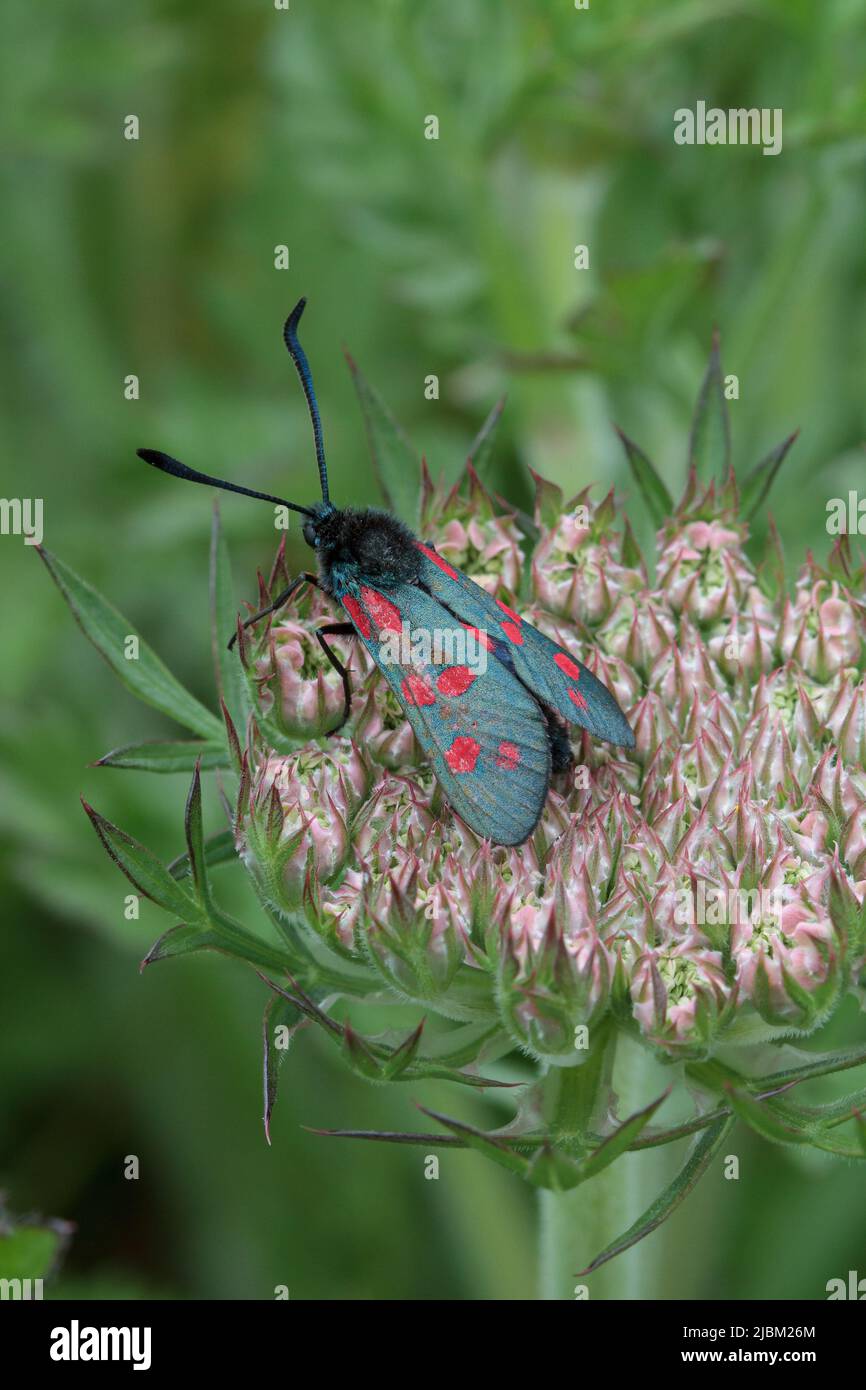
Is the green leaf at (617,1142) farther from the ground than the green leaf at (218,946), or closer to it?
closer to it

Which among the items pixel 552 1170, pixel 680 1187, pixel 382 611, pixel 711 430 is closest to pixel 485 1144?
pixel 552 1170

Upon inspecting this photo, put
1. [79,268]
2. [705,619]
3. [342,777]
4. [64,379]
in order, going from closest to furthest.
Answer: [342,777] < [705,619] < [64,379] < [79,268]

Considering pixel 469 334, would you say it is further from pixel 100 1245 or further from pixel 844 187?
pixel 100 1245

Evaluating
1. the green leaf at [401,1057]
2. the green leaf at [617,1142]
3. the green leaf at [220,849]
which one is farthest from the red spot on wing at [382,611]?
the green leaf at [617,1142]

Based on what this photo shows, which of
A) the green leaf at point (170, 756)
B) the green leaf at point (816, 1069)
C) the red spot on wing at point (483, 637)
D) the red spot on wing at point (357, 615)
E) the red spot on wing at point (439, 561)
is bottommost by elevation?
the green leaf at point (816, 1069)

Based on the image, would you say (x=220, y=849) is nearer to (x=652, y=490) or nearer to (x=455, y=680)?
(x=455, y=680)

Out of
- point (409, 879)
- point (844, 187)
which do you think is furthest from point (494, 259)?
point (409, 879)

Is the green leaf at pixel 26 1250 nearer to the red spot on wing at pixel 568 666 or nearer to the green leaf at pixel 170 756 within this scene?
the green leaf at pixel 170 756
